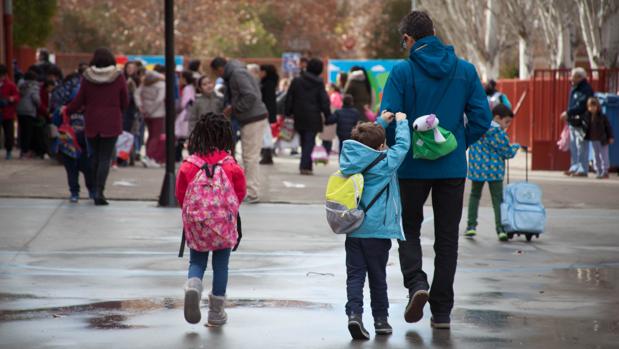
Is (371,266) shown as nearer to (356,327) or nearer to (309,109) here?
(356,327)

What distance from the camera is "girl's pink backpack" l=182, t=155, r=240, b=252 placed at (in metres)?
7.18

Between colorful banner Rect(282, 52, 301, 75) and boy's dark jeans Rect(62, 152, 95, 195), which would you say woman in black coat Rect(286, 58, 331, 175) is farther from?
colorful banner Rect(282, 52, 301, 75)

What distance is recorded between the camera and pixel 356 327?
6.87 metres

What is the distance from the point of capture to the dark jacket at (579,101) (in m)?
19.8

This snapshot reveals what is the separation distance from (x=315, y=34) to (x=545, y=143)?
5109 cm

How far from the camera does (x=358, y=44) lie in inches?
2724

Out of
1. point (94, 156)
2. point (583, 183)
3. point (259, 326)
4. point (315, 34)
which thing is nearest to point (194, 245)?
point (259, 326)

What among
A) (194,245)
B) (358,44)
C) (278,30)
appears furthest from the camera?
(278,30)

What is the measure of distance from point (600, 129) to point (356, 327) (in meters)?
13.6

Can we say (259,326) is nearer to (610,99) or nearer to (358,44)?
(610,99)

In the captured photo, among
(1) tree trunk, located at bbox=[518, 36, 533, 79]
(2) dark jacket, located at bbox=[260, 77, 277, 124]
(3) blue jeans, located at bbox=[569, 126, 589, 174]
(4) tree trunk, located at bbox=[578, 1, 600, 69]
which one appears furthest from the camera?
(1) tree trunk, located at bbox=[518, 36, 533, 79]

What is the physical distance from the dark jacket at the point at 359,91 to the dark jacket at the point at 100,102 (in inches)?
310

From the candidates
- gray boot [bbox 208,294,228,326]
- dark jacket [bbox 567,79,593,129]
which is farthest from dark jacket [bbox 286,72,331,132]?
gray boot [bbox 208,294,228,326]

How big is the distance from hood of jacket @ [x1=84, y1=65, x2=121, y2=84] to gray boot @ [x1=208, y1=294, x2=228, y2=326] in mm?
6781
